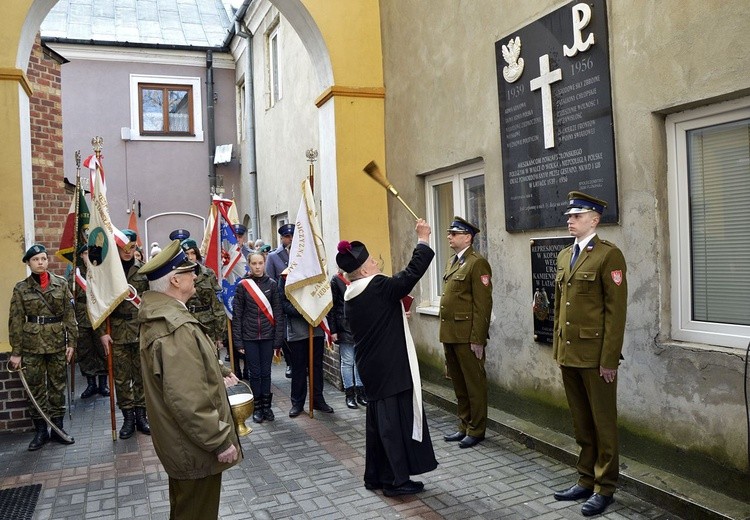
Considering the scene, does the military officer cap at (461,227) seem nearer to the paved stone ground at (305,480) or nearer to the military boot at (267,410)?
the paved stone ground at (305,480)

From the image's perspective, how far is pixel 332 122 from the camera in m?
7.99

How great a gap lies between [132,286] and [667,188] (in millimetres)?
5059

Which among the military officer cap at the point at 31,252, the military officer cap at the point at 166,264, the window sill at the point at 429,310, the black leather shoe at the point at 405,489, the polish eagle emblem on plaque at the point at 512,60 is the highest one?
the polish eagle emblem on plaque at the point at 512,60

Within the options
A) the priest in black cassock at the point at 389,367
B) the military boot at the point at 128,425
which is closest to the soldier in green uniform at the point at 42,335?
the military boot at the point at 128,425

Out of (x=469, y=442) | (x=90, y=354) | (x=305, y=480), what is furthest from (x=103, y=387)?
(x=469, y=442)

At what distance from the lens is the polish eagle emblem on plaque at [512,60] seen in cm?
562

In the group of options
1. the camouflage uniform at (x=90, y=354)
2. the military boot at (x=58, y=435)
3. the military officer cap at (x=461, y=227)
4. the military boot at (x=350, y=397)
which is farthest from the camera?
the camouflage uniform at (x=90, y=354)

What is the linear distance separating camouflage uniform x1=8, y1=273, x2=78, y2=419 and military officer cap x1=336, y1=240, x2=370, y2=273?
356cm

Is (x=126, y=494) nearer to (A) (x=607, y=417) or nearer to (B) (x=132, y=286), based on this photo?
(B) (x=132, y=286)

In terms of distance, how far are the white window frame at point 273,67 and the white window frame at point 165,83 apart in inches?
143

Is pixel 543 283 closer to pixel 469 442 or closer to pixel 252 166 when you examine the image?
pixel 469 442

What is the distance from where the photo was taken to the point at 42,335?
630 cm

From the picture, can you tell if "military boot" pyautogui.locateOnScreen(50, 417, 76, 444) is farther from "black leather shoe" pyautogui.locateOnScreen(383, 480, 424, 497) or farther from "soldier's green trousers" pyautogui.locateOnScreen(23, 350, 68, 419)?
"black leather shoe" pyautogui.locateOnScreen(383, 480, 424, 497)

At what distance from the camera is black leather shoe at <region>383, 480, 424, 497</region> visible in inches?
180
